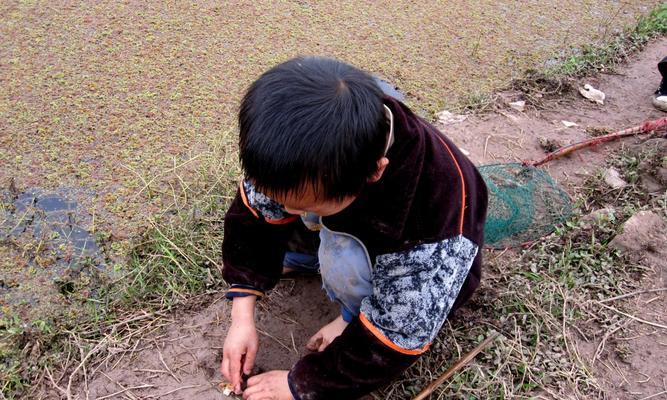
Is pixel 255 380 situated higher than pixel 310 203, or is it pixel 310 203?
pixel 310 203

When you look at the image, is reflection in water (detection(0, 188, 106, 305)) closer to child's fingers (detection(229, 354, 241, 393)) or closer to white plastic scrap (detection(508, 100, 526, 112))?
child's fingers (detection(229, 354, 241, 393))

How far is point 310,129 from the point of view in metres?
0.81

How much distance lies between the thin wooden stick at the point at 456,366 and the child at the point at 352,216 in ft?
0.54

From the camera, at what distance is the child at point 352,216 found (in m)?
0.83

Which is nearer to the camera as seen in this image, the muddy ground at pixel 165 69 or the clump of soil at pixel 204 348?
the clump of soil at pixel 204 348

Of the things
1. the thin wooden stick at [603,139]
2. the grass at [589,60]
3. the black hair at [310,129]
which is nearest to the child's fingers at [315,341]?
the black hair at [310,129]

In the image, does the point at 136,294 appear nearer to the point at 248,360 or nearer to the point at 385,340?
the point at 248,360

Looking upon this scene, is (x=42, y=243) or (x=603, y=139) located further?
(x=603, y=139)

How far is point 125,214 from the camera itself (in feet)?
5.81

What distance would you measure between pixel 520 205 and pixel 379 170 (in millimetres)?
1060

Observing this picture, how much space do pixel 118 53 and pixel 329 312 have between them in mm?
1629

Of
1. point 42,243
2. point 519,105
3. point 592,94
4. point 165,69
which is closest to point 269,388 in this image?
point 42,243

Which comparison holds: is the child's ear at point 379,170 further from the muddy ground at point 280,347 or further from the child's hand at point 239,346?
the muddy ground at point 280,347

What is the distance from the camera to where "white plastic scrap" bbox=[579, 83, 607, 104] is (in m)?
2.50
